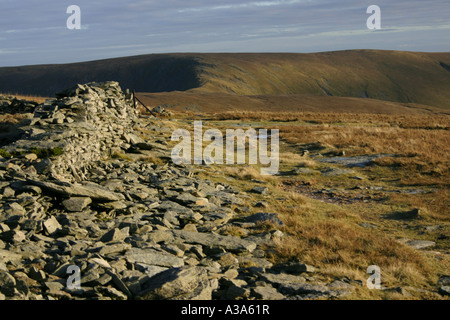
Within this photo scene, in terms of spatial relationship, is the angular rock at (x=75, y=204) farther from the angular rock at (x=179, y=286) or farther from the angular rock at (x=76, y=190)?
the angular rock at (x=179, y=286)

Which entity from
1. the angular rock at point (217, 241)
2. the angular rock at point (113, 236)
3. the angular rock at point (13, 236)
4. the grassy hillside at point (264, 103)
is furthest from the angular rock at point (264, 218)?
the grassy hillside at point (264, 103)

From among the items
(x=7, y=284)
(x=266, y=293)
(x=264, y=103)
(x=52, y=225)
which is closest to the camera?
(x=7, y=284)

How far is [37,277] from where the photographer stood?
22.1ft

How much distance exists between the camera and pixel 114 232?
903 cm

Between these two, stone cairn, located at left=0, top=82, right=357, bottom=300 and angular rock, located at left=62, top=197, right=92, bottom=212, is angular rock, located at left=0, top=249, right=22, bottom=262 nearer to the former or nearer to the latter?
stone cairn, located at left=0, top=82, right=357, bottom=300

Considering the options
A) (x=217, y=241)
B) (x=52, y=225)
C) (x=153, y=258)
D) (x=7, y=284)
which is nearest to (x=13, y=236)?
(x=52, y=225)

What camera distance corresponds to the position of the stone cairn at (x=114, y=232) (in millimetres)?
6941

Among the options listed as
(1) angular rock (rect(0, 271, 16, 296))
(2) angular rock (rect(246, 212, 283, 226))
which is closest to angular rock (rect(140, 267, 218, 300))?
(1) angular rock (rect(0, 271, 16, 296))

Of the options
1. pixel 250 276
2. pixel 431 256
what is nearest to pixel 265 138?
pixel 431 256

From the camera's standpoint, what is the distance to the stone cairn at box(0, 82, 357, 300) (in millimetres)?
6941

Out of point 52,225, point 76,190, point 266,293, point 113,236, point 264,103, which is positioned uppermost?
point 264,103

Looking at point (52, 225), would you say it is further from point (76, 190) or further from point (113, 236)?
point (76, 190)
